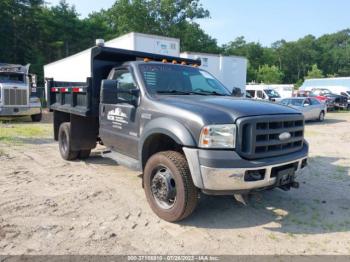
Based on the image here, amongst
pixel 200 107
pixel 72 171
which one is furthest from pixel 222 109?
pixel 72 171

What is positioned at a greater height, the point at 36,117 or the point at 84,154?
the point at 36,117

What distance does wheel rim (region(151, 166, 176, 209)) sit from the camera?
4.30 m

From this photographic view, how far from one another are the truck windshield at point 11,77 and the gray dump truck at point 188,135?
12.0m

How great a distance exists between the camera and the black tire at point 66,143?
7.20 metres

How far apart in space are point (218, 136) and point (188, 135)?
0.35 m

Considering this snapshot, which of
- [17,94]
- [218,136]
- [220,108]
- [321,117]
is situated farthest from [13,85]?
[321,117]

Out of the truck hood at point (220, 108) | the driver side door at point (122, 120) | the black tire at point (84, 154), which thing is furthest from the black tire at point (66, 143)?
the truck hood at point (220, 108)

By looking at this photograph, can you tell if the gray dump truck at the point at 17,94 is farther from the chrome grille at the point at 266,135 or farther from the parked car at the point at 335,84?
the parked car at the point at 335,84

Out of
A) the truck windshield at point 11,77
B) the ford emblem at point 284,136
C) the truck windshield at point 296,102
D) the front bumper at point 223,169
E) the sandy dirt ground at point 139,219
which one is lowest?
the sandy dirt ground at point 139,219

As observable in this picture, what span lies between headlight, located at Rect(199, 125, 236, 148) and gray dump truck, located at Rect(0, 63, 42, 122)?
13917mm

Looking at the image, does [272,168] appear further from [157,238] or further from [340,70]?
[340,70]

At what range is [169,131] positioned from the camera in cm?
423

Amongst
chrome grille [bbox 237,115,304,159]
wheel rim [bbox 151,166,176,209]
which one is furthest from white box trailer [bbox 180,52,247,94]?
wheel rim [bbox 151,166,176,209]

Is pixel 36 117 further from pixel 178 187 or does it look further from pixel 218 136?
pixel 218 136
